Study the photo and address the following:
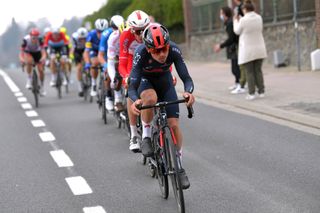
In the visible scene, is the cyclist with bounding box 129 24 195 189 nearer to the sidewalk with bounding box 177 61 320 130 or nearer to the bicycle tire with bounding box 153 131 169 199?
the bicycle tire with bounding box 153 131 169 199

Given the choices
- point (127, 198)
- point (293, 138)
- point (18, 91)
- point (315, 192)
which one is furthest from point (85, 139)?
point (18, 91)

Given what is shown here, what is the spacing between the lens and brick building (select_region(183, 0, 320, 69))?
20.8 meters

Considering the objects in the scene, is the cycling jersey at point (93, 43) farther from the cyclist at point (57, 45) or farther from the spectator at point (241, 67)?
the cyclist at point (57, 45)

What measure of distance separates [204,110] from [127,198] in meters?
7.09

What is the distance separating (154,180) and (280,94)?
7342mm

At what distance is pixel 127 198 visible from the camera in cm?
717

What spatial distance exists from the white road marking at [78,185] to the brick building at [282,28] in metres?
12.8

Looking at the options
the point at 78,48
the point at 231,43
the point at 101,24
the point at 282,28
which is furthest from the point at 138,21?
the point at 282,28

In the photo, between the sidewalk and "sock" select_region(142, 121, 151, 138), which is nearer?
"sock" select_region(142, 121, 151, 138)

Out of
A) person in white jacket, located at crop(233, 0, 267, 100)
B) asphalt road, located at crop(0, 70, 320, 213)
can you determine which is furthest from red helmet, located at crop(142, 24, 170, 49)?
person in white jacket, located at crop(233, 0, 267, 100)

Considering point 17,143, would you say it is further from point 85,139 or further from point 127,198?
point 127,198

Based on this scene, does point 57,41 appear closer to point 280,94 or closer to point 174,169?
point 280,94

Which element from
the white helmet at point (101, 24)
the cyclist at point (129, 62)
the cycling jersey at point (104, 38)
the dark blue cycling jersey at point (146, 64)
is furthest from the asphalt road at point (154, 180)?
the white helmet at point (101, 24)

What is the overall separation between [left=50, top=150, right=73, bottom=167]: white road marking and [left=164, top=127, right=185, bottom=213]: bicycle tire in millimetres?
3060
